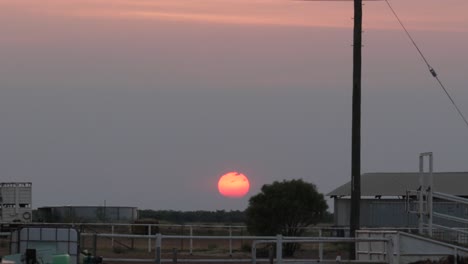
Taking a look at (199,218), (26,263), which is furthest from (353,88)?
(199,218)

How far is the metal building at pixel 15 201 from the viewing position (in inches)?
2183

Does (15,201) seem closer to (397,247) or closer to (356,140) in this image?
(356,140)

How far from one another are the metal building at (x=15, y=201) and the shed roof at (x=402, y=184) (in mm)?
22621

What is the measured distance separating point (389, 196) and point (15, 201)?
25.2m

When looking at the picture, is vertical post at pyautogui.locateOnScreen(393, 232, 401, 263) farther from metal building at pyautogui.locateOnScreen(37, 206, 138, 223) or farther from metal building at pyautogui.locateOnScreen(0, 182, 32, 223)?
metal building at pyautogui.locateOnScreen(37, 206, 138, 223)

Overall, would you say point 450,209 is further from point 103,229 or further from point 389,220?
point 103,229

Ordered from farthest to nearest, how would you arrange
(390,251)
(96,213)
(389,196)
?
(96,213)
(389,196)
(390,251)

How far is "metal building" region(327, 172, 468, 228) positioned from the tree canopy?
7.98 m

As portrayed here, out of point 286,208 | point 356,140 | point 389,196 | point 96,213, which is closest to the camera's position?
point 356,140

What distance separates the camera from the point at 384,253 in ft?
85.4

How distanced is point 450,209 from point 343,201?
36.1 feet

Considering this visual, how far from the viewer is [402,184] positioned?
6956 cm

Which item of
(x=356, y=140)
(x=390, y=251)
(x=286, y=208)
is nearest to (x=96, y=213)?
(x=286, y=208)

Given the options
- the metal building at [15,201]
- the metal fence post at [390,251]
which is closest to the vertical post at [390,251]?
the metal fence post at [390,251]
